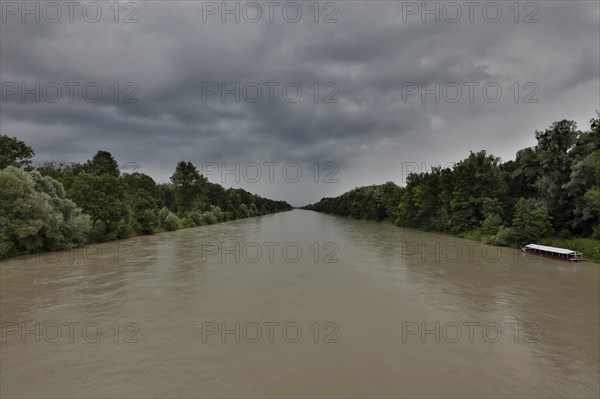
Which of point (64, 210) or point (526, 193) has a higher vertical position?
point (526, 193)

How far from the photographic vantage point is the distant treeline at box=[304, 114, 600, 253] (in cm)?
3013

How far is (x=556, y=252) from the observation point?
2588cm

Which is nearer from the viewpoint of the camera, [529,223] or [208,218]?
[529,223]

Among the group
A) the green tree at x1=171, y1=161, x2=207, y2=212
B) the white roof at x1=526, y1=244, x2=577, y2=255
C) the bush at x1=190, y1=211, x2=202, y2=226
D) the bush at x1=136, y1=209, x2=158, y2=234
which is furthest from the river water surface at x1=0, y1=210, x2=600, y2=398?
the green tree at x1=171, y1=161, x2=207, y2=212

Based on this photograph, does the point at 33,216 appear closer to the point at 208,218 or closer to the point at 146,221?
the point at 146,221

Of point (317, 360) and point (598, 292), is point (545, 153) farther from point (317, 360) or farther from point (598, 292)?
point (317, 360)

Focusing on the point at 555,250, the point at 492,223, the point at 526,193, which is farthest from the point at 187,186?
the point at 555,250

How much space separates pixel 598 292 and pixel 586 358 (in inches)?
402

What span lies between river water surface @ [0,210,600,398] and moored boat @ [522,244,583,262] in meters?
4.08

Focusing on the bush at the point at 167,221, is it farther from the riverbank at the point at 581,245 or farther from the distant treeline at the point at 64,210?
the riverbank at the point at 581,245

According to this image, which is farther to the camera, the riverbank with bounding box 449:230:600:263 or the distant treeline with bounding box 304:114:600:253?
the distant treeline with bounding box 304:114:600:253

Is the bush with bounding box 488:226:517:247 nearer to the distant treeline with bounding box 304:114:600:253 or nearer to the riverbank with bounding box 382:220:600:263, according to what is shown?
the distant treeline with bounding box 304:114:600:253

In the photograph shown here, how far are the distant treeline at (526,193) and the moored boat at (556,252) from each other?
3.36 m

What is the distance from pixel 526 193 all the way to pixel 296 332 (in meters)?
41.1
